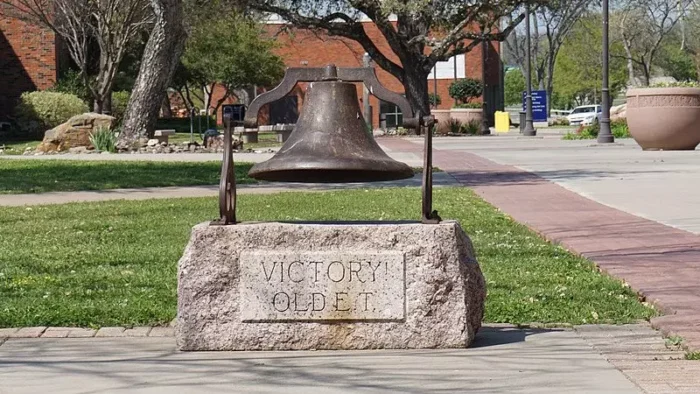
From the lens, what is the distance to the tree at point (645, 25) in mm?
Answer: 71938

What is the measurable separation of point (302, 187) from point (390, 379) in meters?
13.0

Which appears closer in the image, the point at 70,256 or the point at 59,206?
the point at 70,256

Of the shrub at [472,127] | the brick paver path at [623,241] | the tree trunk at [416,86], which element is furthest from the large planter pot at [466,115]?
the brick paver path at [623,241]

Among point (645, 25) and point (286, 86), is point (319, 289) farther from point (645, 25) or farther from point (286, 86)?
point (645, 25)

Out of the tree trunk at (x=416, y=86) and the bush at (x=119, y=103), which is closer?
the tree trunk at (x=416, y=86)

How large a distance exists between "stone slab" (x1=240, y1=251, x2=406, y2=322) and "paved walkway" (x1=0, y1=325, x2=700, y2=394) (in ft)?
0.69

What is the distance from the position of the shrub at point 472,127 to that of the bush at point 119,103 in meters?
13.5

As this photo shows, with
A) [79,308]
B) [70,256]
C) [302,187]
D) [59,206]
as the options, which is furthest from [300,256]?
[302,187]

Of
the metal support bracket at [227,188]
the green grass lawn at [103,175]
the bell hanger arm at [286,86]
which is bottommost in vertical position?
the green grass lawn at [103,175]

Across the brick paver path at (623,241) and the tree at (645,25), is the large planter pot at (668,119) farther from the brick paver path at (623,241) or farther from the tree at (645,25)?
the tree at (645,25)

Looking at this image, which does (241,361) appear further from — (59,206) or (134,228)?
(59,206)

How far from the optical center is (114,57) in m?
45.5

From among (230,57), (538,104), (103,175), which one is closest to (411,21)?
(538,104)

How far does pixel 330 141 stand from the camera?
23.6 ft
